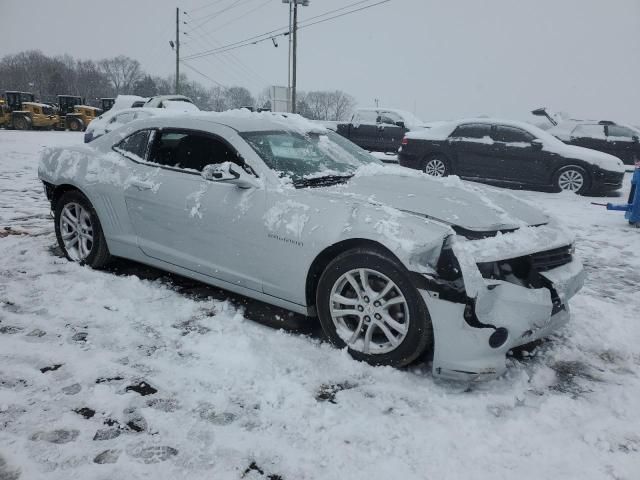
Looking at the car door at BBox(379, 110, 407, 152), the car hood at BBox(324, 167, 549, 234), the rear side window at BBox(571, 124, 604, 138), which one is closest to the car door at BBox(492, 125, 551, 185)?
the rear side window at BBox(571, 124, 604, 138)

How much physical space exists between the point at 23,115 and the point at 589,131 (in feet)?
88.7

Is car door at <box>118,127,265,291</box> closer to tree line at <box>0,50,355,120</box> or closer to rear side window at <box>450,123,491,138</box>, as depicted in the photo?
rear side window at <box>450,123,491,138</box>

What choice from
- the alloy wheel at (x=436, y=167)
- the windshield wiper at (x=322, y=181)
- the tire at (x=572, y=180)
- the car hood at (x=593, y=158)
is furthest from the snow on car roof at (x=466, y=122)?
the windshield wiper at (x=322, y=181)

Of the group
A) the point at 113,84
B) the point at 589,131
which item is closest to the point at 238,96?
the point at 113,84

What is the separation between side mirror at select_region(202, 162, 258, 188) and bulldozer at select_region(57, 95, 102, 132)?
2829cm

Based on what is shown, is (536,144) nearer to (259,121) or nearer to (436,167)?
(436,167)

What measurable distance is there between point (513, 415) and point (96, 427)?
204 centimetres

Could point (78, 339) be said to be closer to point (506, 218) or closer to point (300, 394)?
point (300, 394)

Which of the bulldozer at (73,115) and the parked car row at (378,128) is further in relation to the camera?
the bulldozer at (73,115)

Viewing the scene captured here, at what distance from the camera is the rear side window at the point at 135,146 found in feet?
13.1

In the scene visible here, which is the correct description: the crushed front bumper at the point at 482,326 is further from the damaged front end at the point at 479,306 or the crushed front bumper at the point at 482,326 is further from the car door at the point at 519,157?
the car door at the point at 519,157

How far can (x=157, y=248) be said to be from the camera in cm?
373

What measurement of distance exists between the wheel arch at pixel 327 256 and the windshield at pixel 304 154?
2.07ft

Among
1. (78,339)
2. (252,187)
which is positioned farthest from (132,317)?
(252,187)
